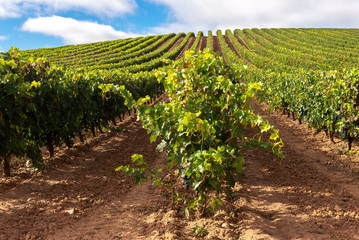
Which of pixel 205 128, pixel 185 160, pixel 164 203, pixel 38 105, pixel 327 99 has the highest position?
pixel 38 105

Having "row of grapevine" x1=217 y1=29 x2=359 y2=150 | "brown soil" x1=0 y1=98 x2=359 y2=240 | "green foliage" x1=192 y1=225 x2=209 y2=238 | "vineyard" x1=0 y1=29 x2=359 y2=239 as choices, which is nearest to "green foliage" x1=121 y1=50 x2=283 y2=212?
"vineyard" x1=0 y1=29 x2=359 y2=239

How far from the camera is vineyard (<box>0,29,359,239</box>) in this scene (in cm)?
395

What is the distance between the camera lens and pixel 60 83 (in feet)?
24.5

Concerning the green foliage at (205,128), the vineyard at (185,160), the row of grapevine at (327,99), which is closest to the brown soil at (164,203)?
the vineyard at (185,160)

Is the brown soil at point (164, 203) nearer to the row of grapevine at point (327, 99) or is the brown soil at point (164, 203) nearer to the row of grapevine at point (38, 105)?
the row of grapevine at point (38, 105)

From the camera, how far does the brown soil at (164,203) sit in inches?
160

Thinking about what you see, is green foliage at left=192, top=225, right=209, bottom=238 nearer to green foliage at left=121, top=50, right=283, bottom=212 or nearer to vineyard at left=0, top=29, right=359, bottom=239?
vineyard at left=0, top=29, right=359, bottom=239

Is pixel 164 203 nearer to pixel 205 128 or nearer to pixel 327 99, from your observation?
pixel 205 128

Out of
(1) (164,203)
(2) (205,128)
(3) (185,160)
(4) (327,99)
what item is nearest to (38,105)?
(1) (164,203)

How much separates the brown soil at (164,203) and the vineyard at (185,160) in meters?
0.03

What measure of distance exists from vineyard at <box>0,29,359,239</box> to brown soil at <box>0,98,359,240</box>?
26 mm

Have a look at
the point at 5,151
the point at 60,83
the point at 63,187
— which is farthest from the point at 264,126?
the point at 60,83

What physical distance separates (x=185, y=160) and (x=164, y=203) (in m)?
1.49

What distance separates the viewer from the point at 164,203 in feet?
16.5
